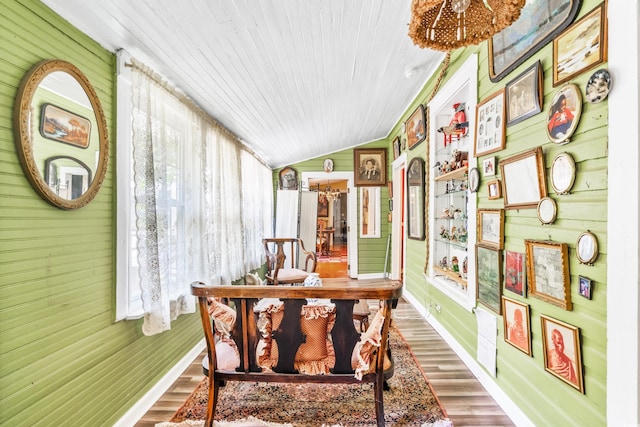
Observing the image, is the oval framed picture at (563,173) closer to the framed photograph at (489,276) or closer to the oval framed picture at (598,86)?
the oval framed picture at (598,86)

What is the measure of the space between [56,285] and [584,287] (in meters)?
2.49


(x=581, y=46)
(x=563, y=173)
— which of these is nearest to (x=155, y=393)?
(x=563, y=173)

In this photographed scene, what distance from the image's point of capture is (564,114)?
4.68ft

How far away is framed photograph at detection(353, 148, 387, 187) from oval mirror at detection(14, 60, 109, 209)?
4.70 meters

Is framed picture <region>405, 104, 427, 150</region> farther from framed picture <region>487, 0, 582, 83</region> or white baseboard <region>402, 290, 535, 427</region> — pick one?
white baseboard <region>402, 290, 535, 427</region>

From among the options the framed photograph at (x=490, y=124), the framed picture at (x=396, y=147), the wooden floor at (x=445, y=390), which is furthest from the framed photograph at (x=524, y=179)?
the framed picture at (x=396, y=147)

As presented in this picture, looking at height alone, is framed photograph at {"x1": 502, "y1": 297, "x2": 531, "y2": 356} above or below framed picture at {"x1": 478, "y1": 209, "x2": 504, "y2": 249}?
below

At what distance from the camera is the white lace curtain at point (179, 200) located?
1859 millimetres

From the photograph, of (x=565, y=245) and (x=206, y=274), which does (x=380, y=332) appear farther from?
(x=206, y=274)

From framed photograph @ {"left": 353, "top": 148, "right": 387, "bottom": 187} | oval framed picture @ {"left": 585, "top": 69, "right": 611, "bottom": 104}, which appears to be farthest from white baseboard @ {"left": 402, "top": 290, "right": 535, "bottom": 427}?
framed photograph @ {"left": 353, "top": 148, "right": 387, "bottom": 187}


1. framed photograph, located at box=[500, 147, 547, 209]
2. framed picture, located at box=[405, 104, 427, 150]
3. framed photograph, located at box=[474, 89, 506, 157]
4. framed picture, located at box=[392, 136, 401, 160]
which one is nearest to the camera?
framed photograph, located at box=[500, 147, 547, 209]

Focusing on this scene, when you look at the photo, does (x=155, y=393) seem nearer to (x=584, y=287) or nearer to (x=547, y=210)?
(x=584, y=287)

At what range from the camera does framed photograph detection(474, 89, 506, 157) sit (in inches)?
77.0

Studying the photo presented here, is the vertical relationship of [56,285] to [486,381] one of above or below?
above
